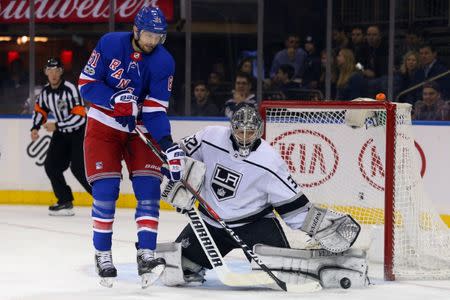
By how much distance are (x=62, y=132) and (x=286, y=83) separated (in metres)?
1.83

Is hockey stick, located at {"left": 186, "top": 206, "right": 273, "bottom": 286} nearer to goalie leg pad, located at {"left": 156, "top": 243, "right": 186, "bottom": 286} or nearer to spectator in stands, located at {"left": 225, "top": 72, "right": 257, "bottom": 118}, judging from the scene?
goalie leg pad, located at {"left": 156, "top": 243, "right": 186, "bottom": 286}

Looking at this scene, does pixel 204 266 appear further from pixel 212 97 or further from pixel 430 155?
pixel 212 97

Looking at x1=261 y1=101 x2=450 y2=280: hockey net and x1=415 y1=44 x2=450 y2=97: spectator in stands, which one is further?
x1=415 y1=44 x2=450 y2=97: spectator in stands

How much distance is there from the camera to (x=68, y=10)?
1012 cm

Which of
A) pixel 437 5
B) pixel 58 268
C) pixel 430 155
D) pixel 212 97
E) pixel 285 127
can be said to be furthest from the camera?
pixel 212 97

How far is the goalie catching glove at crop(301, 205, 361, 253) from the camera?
5.13 m

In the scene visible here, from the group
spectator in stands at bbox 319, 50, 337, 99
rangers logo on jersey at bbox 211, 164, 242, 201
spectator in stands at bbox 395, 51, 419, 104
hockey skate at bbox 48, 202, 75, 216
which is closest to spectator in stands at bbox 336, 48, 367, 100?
spectator in stands at bbox 319, 50, 337, 99

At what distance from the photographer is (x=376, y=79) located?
879 cm

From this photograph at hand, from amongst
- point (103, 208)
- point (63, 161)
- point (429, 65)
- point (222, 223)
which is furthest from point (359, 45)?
point (103, 208)

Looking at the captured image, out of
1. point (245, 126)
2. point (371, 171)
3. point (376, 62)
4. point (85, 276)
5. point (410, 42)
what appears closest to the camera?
point (245, 126)

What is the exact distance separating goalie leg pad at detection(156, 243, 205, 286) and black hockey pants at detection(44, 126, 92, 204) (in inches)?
125

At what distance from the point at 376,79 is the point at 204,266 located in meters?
3.86

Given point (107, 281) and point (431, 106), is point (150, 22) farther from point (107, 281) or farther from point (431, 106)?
point (431, 106)

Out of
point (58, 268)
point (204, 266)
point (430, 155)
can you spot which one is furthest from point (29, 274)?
point (430, 155)
